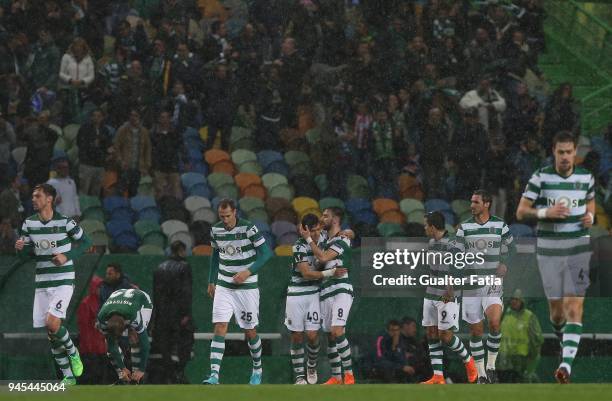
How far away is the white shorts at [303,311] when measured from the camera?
58.3 feet

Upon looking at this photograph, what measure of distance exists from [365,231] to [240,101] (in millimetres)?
3850

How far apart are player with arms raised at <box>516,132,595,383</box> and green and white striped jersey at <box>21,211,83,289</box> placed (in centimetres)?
526

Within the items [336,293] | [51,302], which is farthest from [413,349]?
[51,302]

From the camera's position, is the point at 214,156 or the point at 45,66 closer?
the point at 214,156

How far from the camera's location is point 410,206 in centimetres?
2289

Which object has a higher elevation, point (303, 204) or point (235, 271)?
point (303, 204)

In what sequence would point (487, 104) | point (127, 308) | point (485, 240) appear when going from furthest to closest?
point (487, 104)
point (485, 240)
point (127, 308)

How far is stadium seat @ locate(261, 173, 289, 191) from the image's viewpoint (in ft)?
76.0

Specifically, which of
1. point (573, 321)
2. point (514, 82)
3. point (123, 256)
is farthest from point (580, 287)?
point (514, 82)

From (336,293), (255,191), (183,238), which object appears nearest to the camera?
(336,293)

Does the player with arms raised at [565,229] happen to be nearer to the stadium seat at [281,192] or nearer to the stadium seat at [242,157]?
the stadium seat at [281,192]

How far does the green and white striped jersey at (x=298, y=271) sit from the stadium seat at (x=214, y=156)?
592 centimetres

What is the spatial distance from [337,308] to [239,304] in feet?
4.10

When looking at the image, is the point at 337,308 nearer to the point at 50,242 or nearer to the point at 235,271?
the point at 235,271
